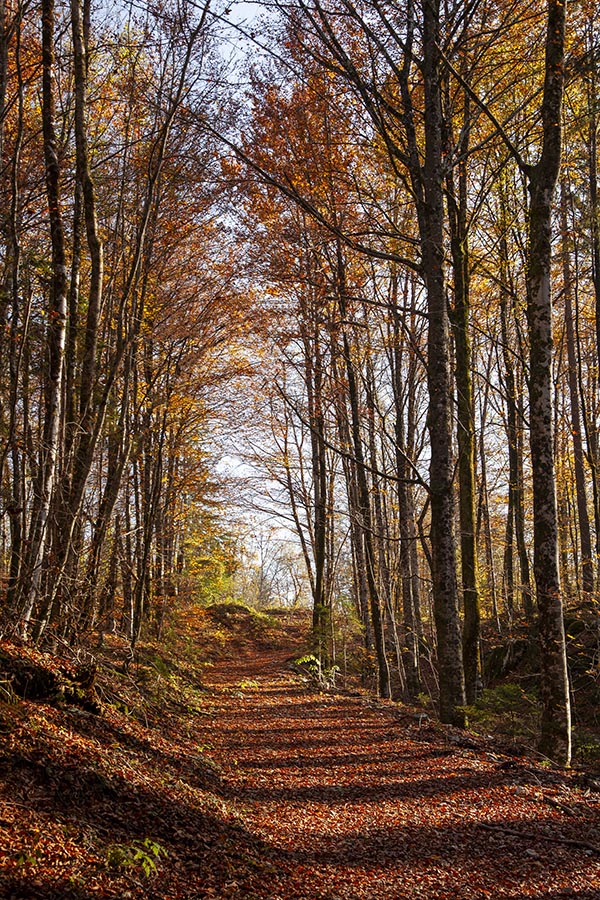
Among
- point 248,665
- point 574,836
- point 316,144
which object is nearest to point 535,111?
point 316,144

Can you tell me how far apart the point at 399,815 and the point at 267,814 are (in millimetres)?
1142

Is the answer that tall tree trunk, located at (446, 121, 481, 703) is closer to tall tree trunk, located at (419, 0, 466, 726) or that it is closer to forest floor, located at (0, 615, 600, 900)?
Answer: tall tree trunk, located at (419, 0, 466, 726)

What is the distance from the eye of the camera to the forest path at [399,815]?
396 centimetres

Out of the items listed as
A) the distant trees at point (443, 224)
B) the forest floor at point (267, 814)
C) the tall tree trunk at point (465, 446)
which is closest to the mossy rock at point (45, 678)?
the forest floor at point (267, 814)

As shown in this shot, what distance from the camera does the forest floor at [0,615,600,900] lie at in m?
3.36

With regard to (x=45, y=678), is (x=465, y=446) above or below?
above

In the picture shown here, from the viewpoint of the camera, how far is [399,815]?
5.23 metres

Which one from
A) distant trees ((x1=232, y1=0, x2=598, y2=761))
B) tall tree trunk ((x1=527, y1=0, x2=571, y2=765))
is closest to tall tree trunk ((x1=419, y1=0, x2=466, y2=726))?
distant trees ((x1=232, y1=0, x2=598, y2=761))

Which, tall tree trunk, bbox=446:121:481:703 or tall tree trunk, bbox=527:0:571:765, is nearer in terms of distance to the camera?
tall tree trunk, bbox=527:0:571:765

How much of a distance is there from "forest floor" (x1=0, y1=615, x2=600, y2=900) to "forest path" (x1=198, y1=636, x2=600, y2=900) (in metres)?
0.02

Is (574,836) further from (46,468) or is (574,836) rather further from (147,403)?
(147,403)

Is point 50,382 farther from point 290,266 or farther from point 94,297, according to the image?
point 290,266

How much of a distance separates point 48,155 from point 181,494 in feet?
41.0

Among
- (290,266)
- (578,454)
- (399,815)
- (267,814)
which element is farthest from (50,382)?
(578,454)
